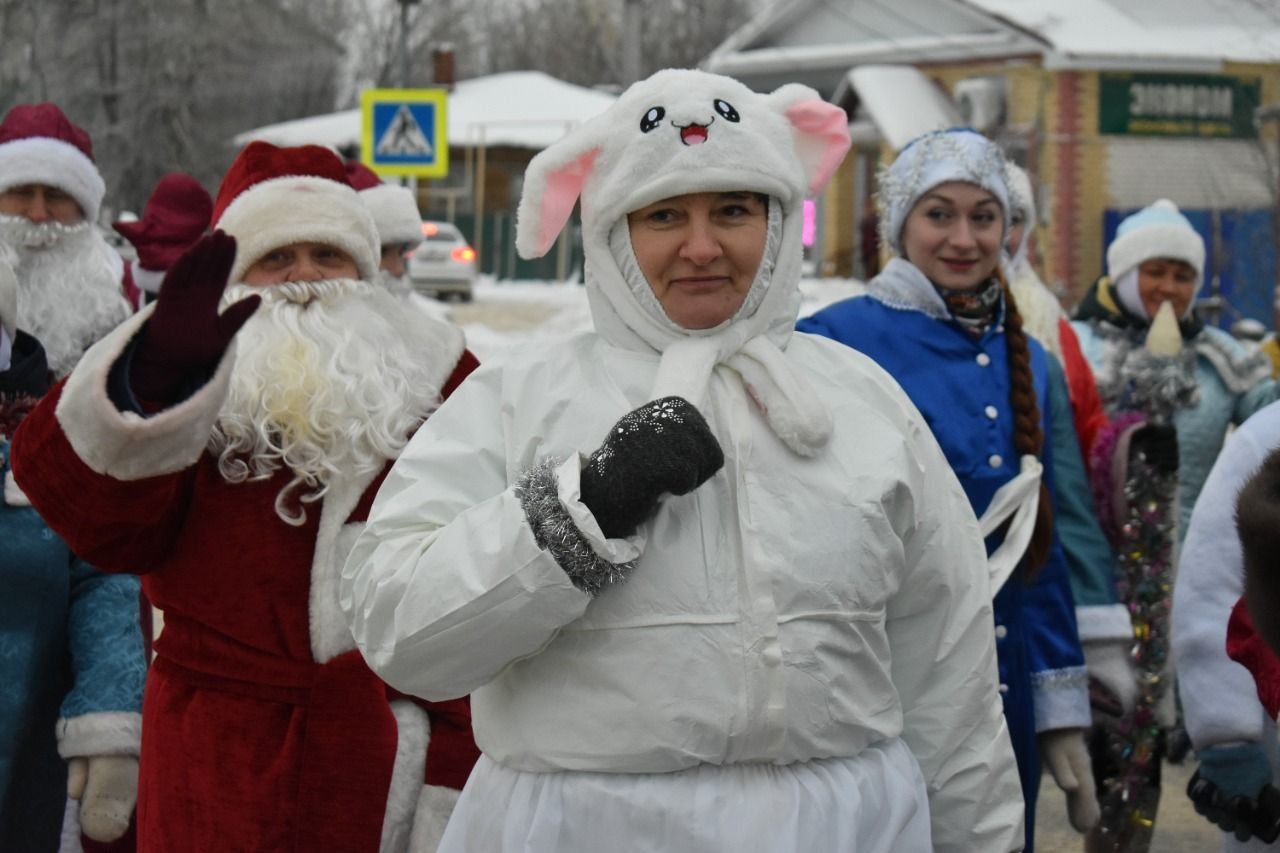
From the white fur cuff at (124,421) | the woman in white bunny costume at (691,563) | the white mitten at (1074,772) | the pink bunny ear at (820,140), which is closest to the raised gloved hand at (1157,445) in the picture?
→ the white mitten at (1074,772)

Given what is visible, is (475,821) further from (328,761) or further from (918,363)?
(918,363)

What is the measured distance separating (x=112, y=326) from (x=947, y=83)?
849 inches

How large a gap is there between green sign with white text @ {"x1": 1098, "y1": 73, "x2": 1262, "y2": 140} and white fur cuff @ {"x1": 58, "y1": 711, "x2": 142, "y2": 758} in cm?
2129

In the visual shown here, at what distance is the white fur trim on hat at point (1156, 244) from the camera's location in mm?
7105

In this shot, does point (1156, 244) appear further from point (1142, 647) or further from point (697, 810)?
point (697, 810)

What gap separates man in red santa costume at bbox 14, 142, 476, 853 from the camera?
3527mm

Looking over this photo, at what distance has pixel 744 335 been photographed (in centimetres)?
303

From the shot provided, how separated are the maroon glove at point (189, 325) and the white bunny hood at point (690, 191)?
1.75 ft

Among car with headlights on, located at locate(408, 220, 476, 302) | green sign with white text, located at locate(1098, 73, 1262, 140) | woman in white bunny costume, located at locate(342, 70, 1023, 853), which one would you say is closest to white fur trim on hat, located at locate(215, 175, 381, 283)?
woman in white bunny costume, located at locate(342, 70, 1023, 853)

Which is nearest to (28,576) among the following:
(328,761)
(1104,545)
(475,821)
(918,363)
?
(328,761)

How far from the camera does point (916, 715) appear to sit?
122 inches

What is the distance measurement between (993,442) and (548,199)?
1.69m

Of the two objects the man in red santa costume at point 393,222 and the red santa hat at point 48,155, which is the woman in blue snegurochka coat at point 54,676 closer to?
the red santa hat at point 48,155

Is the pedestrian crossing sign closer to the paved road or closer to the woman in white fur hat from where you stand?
the woman in white fur hat
